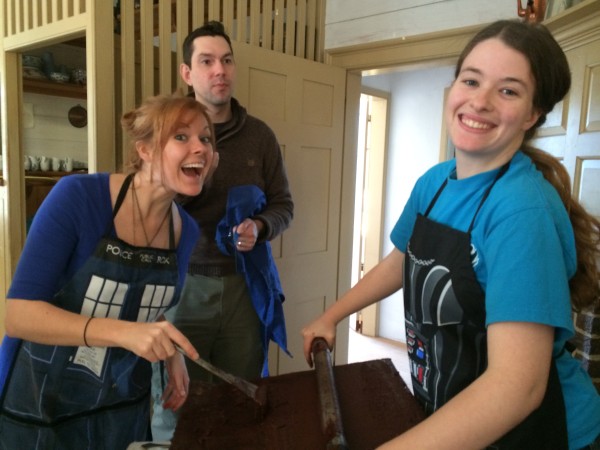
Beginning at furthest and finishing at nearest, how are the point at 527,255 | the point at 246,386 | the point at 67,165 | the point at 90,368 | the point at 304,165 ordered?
the point at 67,165
the point at 304,165
the point at 90,368
the point at 246,386
the point at 527,255

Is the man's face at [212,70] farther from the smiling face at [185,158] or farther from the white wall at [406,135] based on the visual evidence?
the white wall at [406,135]

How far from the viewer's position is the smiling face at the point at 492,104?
0.85m

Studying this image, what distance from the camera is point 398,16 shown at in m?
2.69

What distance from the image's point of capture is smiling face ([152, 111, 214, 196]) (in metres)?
1.28

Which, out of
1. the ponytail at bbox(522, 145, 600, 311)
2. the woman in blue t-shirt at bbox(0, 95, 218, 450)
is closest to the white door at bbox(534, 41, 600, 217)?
the ponytail at bbox(522, 145, 600, 311)

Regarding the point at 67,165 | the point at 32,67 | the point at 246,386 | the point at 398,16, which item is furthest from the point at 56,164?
the point at 246,386

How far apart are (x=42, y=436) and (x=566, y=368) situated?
46.8 inches

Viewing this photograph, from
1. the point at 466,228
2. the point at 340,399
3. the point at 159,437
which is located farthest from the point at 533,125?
the point at 159,437

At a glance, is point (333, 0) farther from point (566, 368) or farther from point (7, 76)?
point (566, 368)

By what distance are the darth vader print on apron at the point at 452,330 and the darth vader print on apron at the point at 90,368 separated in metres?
0.68

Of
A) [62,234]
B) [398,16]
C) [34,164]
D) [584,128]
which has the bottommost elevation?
[62,234]

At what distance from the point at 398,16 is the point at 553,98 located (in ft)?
6.64

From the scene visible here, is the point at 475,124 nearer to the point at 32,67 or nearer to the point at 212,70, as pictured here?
the point at 212,70

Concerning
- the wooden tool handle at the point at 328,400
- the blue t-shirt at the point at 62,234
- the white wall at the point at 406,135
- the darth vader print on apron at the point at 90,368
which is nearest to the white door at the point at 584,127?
the wooden tool handle at the point at 328,400
